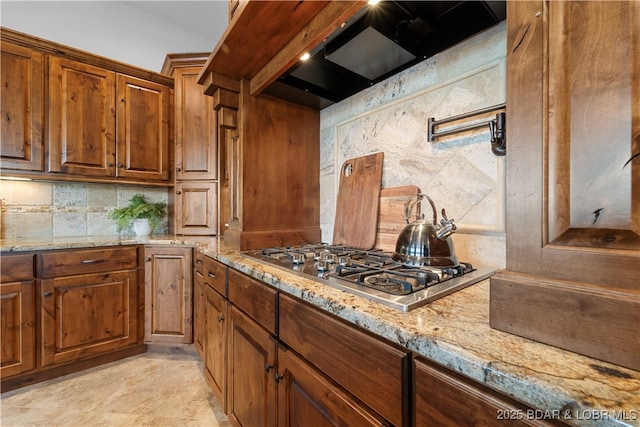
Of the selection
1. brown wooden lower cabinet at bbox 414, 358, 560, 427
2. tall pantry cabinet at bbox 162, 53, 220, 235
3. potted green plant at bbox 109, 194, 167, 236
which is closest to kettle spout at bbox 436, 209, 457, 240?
brown wooden lower cabinet at bbox 414, 358, 560, 427

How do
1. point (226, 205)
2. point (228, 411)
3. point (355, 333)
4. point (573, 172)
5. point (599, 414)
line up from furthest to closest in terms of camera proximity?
1. point (226, 205)
2. point (228, 411)
3. point (355, 333)
4. point (573, 172)
5. point (599, 414)

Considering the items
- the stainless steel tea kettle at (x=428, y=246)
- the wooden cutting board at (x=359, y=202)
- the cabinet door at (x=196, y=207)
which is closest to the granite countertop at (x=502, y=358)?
the stainless steel tea kettle at (x=428, y=246)

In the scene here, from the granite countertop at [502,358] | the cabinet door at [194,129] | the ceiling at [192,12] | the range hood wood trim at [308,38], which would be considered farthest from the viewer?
the ceiling at [192,12]

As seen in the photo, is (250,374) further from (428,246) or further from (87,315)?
(87,315)

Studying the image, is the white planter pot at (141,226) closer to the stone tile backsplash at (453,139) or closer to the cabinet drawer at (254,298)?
the cabinet drawer at (254,298)

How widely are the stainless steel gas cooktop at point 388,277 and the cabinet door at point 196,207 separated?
4.70 feet

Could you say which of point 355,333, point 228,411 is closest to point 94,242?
point 228,411

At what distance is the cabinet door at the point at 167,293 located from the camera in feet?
6.86

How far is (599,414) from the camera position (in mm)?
304

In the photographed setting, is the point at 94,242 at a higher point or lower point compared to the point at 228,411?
higher

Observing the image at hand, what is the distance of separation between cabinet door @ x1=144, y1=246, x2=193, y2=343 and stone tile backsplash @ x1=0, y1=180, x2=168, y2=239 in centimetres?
74

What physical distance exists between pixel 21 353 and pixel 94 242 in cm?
73

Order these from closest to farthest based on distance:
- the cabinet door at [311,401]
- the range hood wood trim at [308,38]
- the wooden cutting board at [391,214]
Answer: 1. the cabinet door at [311,401]
2. the range hood wood trim at [308,38]
3. the wooden cutting board at [391,214]

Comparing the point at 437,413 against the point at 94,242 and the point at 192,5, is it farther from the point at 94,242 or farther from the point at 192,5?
the point at 192,5
